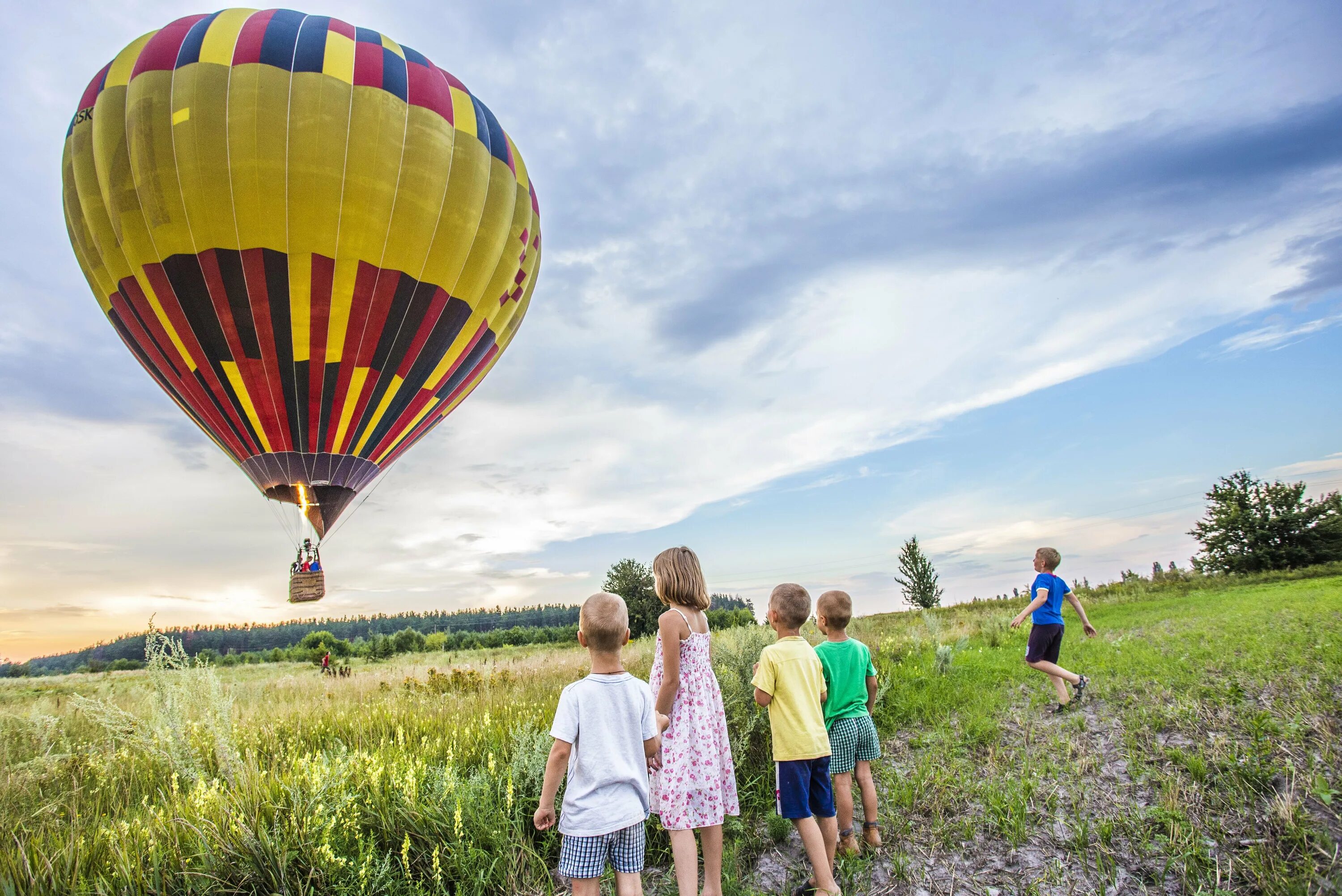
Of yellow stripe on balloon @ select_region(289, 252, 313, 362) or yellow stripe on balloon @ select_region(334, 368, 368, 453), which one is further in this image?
yellow stripe on balloon @ select_region(334, 368, 368, 453)

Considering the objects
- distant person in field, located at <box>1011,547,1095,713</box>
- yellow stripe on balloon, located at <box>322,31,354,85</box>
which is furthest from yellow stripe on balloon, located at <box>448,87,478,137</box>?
distant person in field, located at <box>1011,547,1095,713</box>

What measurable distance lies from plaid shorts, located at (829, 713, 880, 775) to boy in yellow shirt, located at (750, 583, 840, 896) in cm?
38

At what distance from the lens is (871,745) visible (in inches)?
163

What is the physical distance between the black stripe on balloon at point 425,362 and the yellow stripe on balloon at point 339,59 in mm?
4258

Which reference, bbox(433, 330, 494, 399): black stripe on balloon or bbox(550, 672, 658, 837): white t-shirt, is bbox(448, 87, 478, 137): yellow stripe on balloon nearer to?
bbox(433, 330, 494, 399): black stripe on balloon

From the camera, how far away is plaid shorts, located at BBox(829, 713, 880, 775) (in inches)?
159

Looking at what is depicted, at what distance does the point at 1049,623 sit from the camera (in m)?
6.50

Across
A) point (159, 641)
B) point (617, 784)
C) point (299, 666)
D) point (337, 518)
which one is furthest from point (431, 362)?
point (299, 666)

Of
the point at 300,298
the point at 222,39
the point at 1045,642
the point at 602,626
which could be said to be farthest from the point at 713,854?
the point at 222,39

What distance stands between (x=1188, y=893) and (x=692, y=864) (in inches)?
102

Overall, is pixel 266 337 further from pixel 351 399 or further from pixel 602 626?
pixel 602 626

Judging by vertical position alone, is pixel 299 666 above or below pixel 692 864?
below

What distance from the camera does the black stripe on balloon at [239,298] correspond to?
10.1 meters

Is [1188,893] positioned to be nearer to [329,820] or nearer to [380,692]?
[329,820]
